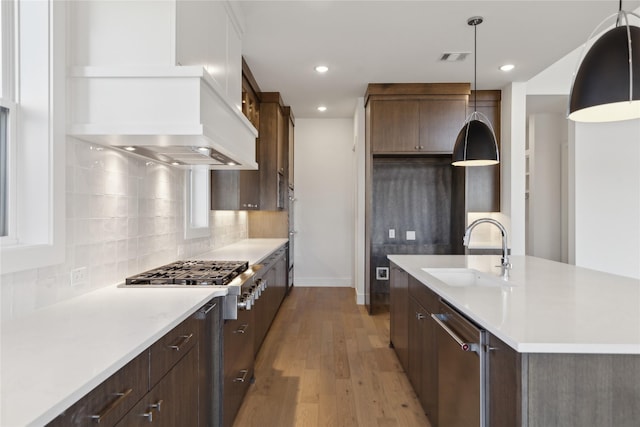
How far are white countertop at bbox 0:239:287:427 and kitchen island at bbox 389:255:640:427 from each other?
1.12 metres

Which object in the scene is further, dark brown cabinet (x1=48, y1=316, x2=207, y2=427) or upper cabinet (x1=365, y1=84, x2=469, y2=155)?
upper cabinet (x1=365, y1=84, x2=469, y2=155)

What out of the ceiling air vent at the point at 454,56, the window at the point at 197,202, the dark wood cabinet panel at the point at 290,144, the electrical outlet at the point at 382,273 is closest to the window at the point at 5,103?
the window at the point at 197,202

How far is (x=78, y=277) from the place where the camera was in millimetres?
1656

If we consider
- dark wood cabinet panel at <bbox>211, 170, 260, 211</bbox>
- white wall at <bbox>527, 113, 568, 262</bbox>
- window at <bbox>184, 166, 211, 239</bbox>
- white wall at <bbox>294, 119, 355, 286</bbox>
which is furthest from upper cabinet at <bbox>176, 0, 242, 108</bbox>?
white wall at <bbox>527, 113, 568, 262</bbox>

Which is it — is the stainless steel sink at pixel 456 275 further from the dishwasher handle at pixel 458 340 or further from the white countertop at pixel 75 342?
the white countertop at pixel 75 342

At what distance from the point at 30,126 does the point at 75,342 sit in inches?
35.8

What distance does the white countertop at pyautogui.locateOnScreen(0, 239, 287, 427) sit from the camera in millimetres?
752

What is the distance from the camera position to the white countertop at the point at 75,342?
2.47 ft

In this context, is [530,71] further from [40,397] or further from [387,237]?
[40,397]

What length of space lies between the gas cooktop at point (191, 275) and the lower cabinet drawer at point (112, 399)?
761 millimetres

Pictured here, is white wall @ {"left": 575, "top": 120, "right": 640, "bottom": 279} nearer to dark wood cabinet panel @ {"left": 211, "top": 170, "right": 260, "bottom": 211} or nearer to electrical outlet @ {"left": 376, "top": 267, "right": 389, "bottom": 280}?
electrical outlet @ {"left": 376, "top": 267, "right": 389, "bottom": 280}

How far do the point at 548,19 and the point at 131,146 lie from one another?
329 cm

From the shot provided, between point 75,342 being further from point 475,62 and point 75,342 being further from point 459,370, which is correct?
point 475,62

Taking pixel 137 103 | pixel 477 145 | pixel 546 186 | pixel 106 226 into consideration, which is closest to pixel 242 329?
pixel 106 226
